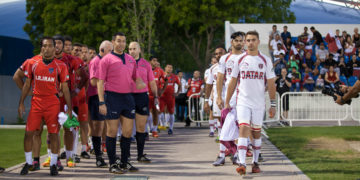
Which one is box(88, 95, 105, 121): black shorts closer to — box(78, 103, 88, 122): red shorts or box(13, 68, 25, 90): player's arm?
box(78, 103, 88, 122): red shorts

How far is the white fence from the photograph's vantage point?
1975cm

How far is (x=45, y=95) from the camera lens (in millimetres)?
8234

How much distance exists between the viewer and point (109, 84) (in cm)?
835

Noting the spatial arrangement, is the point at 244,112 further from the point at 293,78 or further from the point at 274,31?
the point at 274,31

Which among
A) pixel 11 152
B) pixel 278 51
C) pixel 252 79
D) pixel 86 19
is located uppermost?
pixel 86 19

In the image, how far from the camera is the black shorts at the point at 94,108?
9969 mm

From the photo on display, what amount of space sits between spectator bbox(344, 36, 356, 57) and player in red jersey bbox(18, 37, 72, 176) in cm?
1948

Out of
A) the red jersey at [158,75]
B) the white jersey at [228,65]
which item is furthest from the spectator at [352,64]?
the white jersey at [228,65]

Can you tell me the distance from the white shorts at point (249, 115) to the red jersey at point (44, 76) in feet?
9.74

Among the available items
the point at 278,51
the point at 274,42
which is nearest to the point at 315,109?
the point at 278,51

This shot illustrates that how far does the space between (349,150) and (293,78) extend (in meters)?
11.6

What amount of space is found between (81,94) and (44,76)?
1950 mm

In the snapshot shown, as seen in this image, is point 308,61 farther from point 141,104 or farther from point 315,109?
point 141,104

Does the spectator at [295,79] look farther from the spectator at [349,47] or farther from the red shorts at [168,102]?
the red shorts at [168,102]
